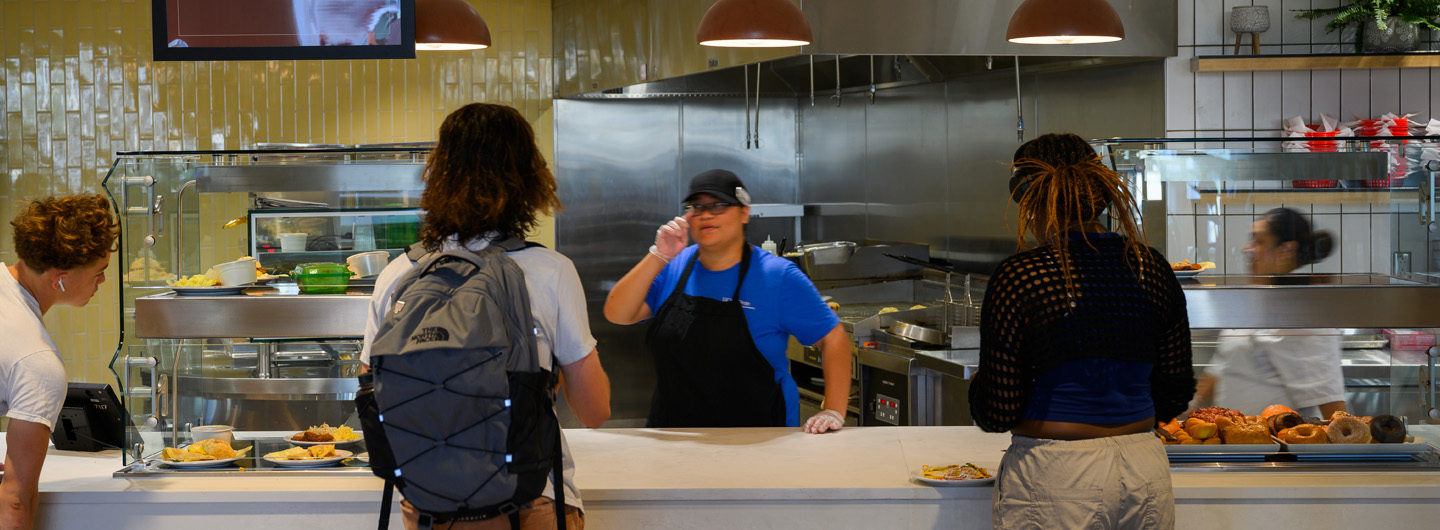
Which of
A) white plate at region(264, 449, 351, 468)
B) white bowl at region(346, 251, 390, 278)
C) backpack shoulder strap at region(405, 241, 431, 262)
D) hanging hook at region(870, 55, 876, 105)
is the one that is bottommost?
white plate at region(264, 449, 351, 468)

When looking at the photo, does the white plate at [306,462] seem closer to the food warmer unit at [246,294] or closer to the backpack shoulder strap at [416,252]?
the food warmer unit at [246,294]

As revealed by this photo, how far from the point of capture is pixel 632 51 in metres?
5.73

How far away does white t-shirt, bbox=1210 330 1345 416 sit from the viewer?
2654 mm

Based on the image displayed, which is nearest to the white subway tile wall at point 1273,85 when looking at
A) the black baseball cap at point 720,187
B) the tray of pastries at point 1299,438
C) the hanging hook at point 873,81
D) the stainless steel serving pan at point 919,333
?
the stainless steel serving pan at point 919,333

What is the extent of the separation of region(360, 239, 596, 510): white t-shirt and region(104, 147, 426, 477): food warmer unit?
81 cm

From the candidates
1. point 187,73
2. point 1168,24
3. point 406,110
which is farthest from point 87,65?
point 1168,24

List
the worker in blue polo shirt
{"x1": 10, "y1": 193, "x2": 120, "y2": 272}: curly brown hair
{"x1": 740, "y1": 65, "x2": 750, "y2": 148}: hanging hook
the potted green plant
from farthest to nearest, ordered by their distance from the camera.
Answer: {"x1": 740, "y1": 65, "x2": 750, "y2": 148}: hanging hook → the potted green plant → the worker in blue polo shirt → {"x1": 10, "y1": 193, "x2": 120, "y2": 272}: curly brown hair

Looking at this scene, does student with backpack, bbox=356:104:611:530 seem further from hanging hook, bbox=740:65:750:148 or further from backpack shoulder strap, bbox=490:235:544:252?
hanging hook, bbox=740:65:750:148

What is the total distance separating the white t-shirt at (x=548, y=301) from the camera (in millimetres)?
1812

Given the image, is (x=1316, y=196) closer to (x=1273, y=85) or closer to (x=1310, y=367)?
(x=1310, y=367)

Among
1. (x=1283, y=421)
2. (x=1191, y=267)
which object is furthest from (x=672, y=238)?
(x=1283, y=421)

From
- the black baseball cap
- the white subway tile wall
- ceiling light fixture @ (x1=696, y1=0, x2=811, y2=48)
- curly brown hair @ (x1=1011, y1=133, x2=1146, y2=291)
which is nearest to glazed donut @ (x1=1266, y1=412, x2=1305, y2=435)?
curly brown hair @ (x1=1011, y1=133, x2=1146, y2=291)

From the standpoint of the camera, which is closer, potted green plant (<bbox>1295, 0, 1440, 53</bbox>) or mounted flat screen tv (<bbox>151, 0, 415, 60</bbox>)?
mounted flat screen tv (<bbox>151, 0, 415, 60</bbox>)

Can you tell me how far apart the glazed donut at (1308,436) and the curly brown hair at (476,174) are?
180 cm
